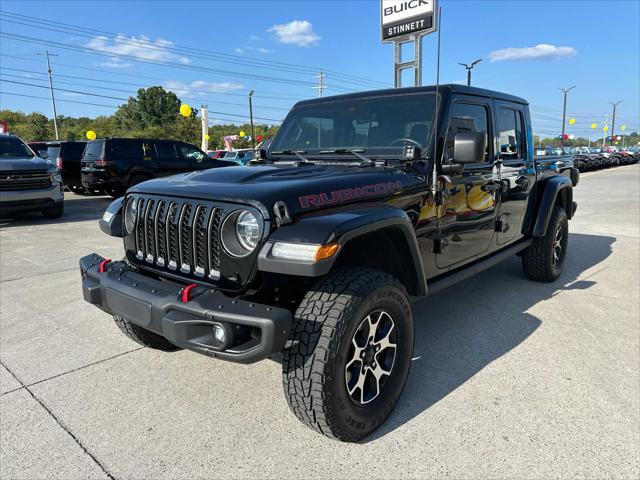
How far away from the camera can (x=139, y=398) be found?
271cm

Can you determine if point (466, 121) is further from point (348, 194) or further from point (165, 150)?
point (165, 150)

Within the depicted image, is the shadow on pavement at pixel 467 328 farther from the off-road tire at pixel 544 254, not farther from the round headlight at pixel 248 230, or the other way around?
the round headlight at pixel 248 230

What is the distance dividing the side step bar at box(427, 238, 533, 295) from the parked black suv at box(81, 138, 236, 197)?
979 cm

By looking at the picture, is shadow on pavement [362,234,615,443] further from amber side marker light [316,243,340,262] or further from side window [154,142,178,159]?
side window [154,142,178,159]

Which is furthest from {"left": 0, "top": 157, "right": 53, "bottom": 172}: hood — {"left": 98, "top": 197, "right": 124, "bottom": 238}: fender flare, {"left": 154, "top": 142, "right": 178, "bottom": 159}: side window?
{"left": 98, "top": 197, "right": 124, "bottom": 238}: fender flare

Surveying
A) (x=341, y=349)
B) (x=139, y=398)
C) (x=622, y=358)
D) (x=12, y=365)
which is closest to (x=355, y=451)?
(x=341, y=349)

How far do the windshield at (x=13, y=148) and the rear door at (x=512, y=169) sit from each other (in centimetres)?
940

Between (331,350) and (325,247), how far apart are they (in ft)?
1.53

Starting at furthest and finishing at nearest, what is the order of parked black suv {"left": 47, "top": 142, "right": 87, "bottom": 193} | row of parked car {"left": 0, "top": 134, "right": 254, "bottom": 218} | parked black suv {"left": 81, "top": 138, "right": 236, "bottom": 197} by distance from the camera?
parked black suv {"left": 47, "top": 142, "right": 87, "bottom": 193}
parked black suv {"left": 81, "top": 138, "right": 236, "bottom": 197}
row of parked car {"left": 0, "top": 134, "right": 254, "bottom": 218}

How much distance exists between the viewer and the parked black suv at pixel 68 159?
1402cm

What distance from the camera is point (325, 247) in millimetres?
1991

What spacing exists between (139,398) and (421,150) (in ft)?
7.61

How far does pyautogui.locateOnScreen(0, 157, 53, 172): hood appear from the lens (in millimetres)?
8602

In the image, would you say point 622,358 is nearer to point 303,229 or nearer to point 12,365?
point 303,229
